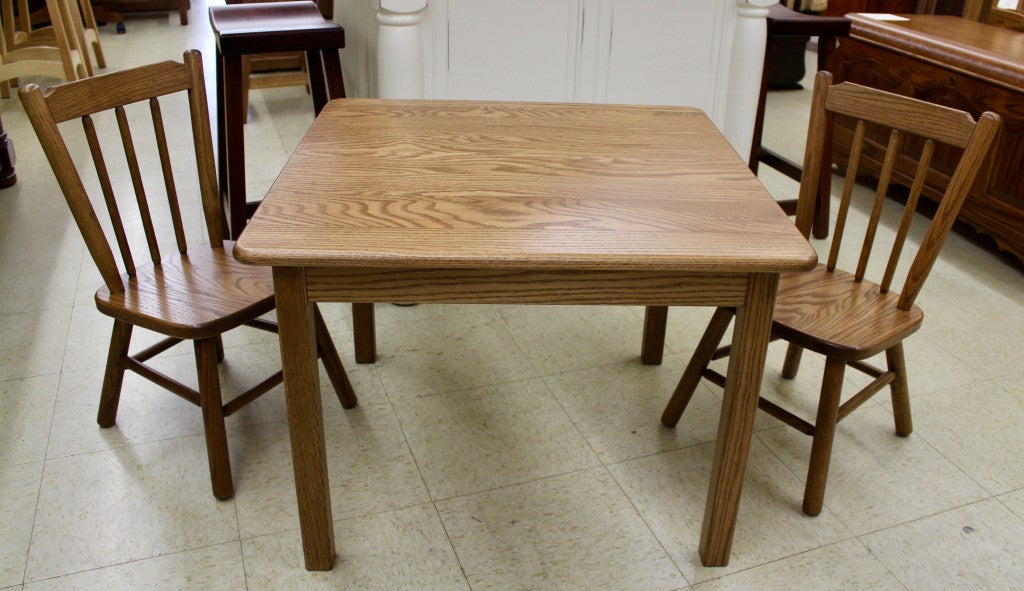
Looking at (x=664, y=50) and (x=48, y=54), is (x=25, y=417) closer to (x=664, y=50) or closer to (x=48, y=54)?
(x=664, y=50)

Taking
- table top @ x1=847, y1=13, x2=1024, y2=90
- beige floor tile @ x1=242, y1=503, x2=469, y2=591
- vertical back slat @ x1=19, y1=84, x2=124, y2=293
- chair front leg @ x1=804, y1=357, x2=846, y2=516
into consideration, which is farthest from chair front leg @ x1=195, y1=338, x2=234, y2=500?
table top @ x1=847, y1=13, x2=1024, y2=90

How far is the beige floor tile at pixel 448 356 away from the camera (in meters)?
2.39

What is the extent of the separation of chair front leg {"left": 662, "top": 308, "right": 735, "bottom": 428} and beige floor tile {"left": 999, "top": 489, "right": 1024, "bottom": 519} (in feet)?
2.46

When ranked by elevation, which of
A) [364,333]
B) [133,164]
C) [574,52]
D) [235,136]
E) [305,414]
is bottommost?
[364,333]

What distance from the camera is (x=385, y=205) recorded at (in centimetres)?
155

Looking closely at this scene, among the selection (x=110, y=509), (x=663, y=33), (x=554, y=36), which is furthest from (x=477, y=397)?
(x=663, y=33)

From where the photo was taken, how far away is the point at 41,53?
188 inches

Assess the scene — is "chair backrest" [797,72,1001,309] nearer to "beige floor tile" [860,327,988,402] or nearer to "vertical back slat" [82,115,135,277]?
"beige floor tile" [860,327,988,402]

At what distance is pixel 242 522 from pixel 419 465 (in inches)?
16.7

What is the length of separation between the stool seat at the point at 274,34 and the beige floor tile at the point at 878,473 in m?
1.68

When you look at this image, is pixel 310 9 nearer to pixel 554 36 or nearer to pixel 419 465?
pixel 554 36

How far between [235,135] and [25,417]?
0.99m

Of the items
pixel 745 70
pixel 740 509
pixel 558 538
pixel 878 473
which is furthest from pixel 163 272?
pixel 745 70

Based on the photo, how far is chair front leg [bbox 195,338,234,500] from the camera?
183 cm
